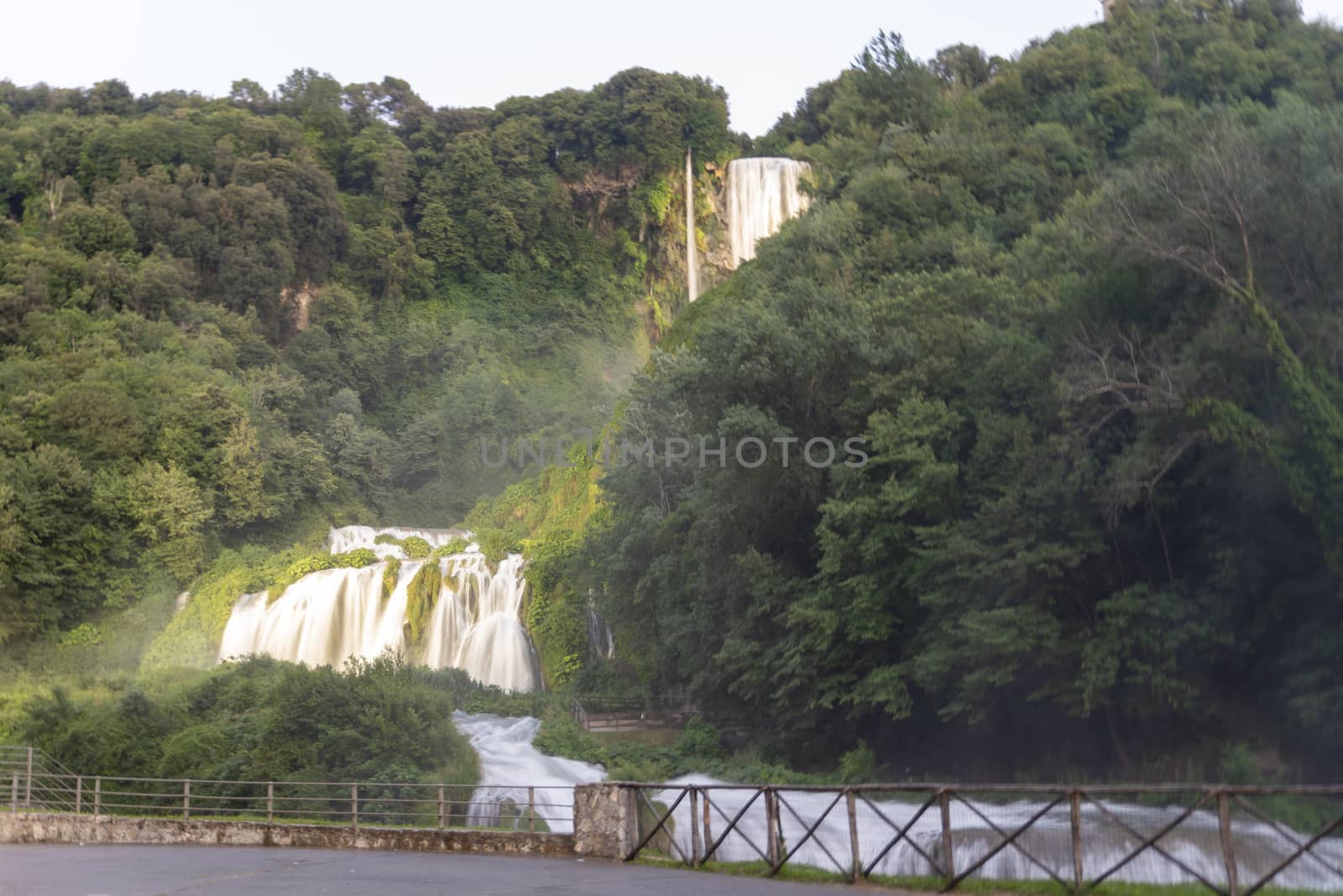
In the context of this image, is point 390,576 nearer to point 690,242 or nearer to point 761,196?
point 761,196

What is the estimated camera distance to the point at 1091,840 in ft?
41.7

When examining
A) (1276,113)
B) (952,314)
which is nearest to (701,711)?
(952,314)

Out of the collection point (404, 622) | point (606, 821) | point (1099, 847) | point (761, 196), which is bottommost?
point (606, 821)

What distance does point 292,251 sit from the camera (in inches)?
3071

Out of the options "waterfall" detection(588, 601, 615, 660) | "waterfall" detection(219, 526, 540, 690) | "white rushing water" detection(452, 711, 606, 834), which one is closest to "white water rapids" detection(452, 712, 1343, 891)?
"white rushing water" detection(452, 711, 606, 834)

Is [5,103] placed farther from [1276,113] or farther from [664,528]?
[1276,113]

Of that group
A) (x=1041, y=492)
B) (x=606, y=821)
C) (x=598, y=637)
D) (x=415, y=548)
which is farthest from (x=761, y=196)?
(x=606, y=821)

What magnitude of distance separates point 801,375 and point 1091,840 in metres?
24.1

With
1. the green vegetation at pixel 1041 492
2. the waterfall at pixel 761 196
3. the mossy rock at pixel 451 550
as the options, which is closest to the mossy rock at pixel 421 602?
the mossy rock at pixel 451 550

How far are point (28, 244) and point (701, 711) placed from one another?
53.4 m

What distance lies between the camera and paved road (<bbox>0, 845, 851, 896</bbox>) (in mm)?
13430

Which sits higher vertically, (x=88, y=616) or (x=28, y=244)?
(x=28, y=244)

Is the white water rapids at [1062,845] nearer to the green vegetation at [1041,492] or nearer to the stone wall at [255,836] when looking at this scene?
the stone wall at [255,836]

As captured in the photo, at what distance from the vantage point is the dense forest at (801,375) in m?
28.2
